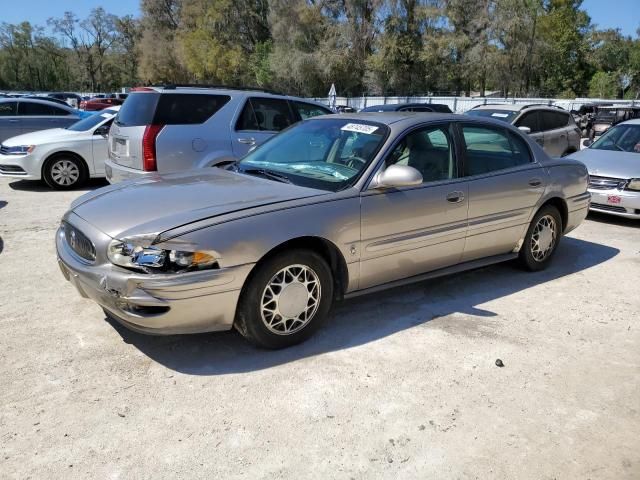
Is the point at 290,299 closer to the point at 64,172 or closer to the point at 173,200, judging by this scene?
the point at 173,200

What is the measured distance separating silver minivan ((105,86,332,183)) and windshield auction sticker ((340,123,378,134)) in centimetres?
282

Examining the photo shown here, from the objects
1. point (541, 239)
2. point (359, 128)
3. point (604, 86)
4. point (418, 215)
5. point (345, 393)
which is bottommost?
point (345, 393)

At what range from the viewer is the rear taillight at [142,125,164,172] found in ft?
21.7

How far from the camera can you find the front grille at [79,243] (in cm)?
347

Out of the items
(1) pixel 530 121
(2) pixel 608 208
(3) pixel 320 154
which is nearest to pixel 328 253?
(3) pixel 320 154

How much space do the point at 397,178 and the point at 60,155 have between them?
26.0ft

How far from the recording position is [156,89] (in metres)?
7.02

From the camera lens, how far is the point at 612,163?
322 inches

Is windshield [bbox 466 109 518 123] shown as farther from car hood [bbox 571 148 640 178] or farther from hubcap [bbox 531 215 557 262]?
hubcap [bbox 531 215 557 262]

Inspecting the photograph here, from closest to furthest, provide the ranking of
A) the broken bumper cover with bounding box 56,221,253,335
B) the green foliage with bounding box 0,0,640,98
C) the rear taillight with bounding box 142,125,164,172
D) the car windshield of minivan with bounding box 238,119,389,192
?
the broken bumper cover with bounding box 56,221,253,335 < the car windshield of minivan with bounding box 238,119,389,192 < the rear taillight with bounding box 142,125,164,172 < the green foliage with bounding box 0,0,640,98

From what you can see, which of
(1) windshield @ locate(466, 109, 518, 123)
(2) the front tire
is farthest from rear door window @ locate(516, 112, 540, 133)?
(2) the front tire

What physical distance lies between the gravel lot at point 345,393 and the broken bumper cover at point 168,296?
35 centimetres

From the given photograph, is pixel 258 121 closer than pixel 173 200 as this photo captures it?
No

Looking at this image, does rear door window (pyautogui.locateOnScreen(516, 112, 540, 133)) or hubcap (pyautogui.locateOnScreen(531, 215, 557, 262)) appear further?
rear door window (pyautogui.locateOnScreen(516, 112, 540, 133))
